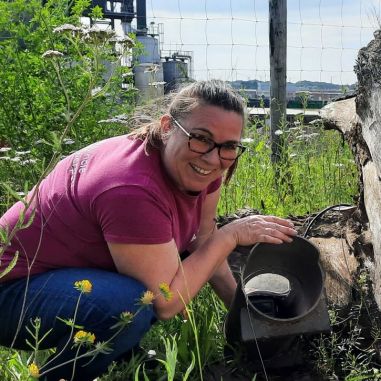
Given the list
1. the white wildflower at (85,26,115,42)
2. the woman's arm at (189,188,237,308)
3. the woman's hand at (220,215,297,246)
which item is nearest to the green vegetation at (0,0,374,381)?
the woman's arm at (189,188,237,308)

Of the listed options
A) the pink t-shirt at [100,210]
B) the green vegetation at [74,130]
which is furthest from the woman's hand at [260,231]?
the green vegetation at [74,130]

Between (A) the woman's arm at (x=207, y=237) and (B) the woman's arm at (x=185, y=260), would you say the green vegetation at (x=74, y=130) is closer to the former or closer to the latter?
(A) the woman's arm at (x=207, y=237)

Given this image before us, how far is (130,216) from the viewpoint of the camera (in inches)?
78.2

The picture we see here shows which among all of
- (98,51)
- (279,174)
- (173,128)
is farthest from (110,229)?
(279,174)

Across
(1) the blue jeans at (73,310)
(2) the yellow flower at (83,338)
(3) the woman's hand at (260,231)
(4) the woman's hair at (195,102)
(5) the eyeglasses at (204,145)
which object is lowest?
(1) the blue jeans at (73,310)

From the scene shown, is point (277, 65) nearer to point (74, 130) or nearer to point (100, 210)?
point (74, 130)

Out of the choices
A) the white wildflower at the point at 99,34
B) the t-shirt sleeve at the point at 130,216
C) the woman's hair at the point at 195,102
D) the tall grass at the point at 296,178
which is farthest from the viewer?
the tall grass at the point at 296,178

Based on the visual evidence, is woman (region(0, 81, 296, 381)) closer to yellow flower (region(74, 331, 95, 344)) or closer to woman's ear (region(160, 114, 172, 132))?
woman's ear (region(160, 114, 172, 132))

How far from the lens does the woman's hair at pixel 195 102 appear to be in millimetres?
2104

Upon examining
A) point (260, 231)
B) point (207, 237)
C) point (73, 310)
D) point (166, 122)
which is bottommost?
point (73, 310)

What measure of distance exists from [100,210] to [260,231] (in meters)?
0.56

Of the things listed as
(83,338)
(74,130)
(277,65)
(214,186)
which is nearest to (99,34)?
(83,338)

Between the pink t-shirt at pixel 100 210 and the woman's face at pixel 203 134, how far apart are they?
2.5 inches

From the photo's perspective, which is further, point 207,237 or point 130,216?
point 207,237
